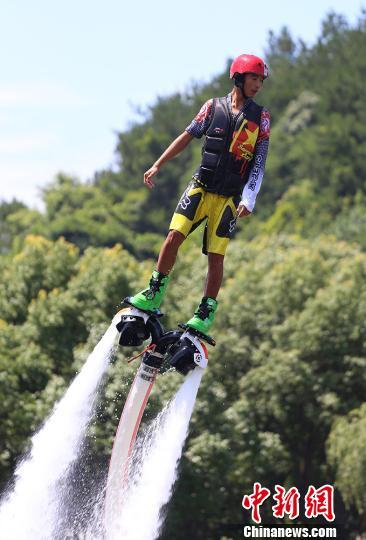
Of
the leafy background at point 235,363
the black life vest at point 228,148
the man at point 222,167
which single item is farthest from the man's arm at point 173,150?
the leafy background at point 235,363

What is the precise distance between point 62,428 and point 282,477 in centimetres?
3379

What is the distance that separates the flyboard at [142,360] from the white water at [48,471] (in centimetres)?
62

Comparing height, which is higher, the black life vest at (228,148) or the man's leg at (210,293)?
the black life vest at (228,148)

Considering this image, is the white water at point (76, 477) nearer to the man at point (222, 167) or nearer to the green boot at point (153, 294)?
the green boot at point (153, 294)

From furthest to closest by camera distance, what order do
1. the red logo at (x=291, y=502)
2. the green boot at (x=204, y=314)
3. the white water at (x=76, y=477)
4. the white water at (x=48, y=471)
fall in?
the red logo at (x=291, y=502), the white water at (x=48, y=471), the green boot at (x=204, y=314), the white water at (x=76, y=477)

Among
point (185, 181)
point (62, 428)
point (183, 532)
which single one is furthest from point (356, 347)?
point (185, 181)

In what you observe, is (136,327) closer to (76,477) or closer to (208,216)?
(208,216)

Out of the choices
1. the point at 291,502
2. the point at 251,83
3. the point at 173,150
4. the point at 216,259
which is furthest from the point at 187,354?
the point at 291,502

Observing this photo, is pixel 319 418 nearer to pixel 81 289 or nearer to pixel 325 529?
pixel 325 529

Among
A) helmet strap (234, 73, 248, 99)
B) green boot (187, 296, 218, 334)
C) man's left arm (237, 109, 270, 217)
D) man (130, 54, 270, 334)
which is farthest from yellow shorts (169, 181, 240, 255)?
helmet strap (234, 73, 248, 99)

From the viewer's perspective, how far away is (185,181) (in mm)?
126188

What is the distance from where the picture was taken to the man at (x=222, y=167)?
15.6 meters

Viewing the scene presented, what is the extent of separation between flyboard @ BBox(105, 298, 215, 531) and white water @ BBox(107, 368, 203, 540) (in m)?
0.30

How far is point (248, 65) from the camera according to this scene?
1545 cm
